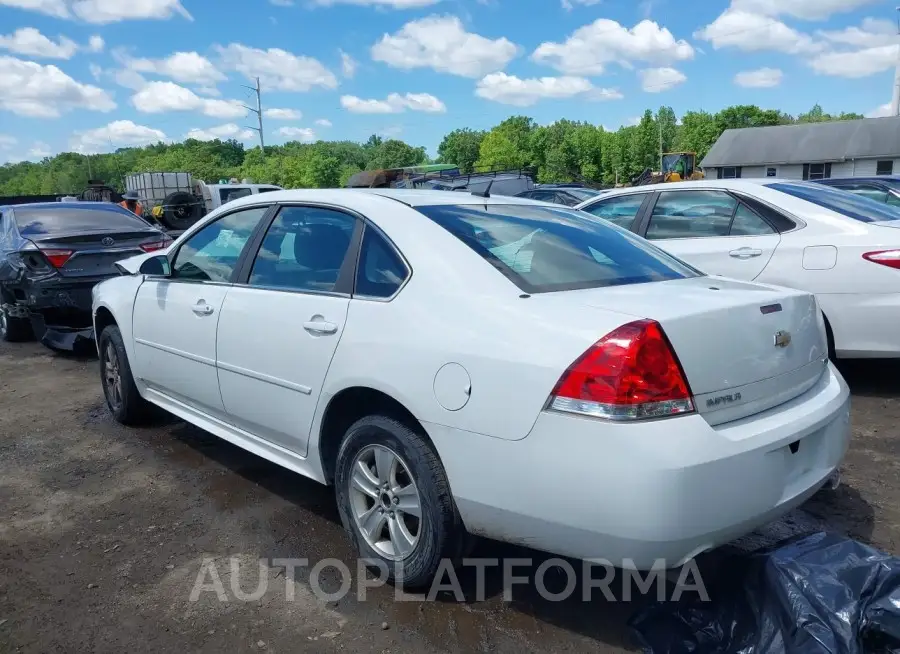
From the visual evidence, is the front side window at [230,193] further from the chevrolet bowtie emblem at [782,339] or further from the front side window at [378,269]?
the chevrolet bowtie emblem at [782,339]

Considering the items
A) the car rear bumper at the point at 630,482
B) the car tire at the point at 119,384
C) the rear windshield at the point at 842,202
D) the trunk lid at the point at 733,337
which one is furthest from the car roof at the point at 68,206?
the trunk lid at the point at 733,337

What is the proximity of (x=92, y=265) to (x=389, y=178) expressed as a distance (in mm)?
23806

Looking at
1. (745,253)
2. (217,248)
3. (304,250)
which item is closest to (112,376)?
(217,248)

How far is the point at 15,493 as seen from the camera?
13.6ft

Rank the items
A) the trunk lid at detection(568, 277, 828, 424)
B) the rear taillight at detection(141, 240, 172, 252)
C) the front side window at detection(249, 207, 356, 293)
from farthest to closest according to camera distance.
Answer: the rear taillight at detection(141, 240, 172, 252) → the front side window at detection(249, 207, 356, 293) → the trunk lid at detection(568, 277, 828, 424)

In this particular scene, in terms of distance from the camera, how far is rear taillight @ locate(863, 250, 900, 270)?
15.9 feet

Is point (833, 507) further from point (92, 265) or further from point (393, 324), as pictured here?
point (92, 265)

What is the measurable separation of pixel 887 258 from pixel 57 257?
23.8ft

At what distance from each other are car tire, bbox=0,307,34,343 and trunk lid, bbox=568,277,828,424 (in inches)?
313

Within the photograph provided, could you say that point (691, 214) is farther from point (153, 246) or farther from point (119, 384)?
point (153, 246)

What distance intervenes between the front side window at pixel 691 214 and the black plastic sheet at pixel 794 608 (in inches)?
145

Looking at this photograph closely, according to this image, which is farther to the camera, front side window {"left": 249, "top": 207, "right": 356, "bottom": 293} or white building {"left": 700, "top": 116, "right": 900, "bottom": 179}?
white building {"left": 700, "top": 116, "right": 900, "bottom": 179}

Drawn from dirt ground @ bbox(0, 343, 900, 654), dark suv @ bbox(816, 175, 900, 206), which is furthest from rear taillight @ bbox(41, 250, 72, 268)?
dark suv @ bbox(816, 175, 900, 206)

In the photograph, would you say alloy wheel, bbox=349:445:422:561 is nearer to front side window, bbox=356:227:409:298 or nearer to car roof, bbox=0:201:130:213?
front side window, bbox=356:227:409:298
